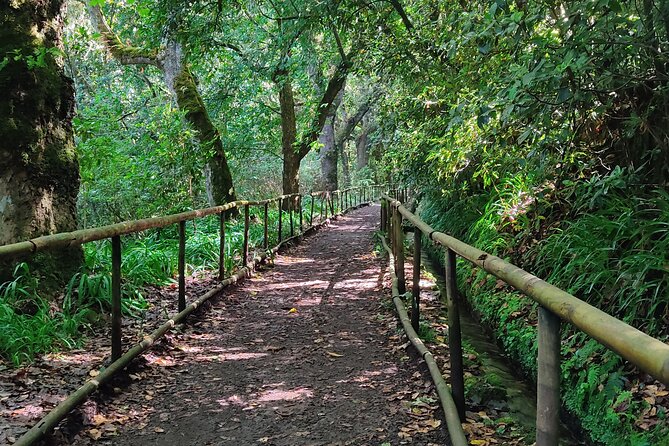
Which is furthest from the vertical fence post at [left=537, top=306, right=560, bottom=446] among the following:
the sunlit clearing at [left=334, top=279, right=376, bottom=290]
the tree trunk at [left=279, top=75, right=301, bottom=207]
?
the tree trunk at [left=279, top=75, right=301, bottom=207]

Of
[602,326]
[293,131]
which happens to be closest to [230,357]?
[602,326]

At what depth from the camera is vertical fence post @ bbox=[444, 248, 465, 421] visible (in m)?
3.28

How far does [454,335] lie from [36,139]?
157 inches

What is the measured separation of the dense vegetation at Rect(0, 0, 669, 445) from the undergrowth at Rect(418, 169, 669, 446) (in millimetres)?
18

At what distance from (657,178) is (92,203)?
35.4 feet

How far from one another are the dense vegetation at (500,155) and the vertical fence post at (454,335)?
3.03ft

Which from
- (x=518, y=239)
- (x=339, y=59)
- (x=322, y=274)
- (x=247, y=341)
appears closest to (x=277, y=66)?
(x=339, y=59)

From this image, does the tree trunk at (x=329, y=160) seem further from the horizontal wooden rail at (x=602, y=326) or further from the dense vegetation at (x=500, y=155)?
the horizontal wooden rail at (x=602, y=326)

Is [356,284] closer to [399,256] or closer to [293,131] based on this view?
[399,256]

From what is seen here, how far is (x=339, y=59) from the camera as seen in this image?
1527 cm

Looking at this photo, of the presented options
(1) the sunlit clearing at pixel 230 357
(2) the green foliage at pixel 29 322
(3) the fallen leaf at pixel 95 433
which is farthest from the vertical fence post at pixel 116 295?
(1) the sunlit clearing at pixel 230 357

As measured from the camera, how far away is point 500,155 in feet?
21.5

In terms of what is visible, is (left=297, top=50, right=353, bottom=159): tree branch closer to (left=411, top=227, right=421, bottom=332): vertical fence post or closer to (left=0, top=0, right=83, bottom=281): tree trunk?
(left=0, top=0, right=83, bottom=281): tree trunk

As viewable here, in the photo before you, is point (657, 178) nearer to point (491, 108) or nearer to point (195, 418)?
point (491, 108)
